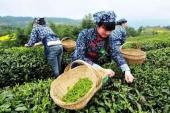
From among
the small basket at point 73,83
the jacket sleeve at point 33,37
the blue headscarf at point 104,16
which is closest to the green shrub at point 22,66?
the jacket sleeve at point 33,37

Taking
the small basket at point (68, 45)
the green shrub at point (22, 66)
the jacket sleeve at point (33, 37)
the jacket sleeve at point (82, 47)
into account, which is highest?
the jacket sleeve at point (82, 47)

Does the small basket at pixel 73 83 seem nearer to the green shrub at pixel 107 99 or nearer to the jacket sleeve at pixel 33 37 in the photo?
the green shrub at pixel 107 99

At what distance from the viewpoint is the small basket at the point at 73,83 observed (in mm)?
4418

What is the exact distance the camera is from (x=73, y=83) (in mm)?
5305

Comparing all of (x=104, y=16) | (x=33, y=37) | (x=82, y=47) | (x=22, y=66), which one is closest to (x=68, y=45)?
(x=22, y=66)

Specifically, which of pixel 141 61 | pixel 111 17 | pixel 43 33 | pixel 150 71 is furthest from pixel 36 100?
pixel 43 33

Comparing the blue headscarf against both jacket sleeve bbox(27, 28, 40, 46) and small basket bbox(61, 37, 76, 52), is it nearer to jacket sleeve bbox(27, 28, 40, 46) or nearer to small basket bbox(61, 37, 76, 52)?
jacket sleeve bbox(27, 28, 40, 46)

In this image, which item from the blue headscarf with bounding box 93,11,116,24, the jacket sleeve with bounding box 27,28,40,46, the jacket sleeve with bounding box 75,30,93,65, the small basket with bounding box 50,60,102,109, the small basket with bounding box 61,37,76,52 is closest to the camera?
the small basket with bounding box 50,60,102,109

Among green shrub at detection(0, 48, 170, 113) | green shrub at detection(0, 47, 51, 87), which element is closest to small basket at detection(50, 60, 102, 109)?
green shrub at detection(0, 48, 170, 113)

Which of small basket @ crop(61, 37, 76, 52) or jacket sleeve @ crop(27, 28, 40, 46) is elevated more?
jacket sleeve @ crop(27, 28, 40, 46)

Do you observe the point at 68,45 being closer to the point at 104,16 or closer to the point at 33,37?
the point at 33,37

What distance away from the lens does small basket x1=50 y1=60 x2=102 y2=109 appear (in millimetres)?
4418

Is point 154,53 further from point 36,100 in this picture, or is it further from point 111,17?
point 36,100

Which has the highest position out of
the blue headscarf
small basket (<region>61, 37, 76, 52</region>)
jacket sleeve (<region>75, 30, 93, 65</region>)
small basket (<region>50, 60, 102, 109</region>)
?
the blue headscarf
